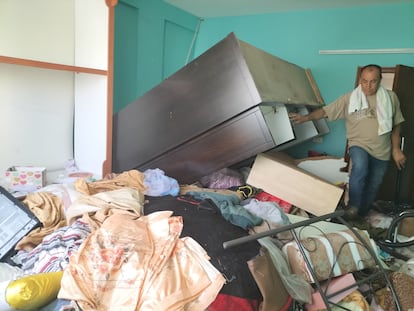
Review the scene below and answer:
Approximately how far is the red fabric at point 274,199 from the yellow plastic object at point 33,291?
152cm

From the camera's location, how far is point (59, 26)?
2.37 meters

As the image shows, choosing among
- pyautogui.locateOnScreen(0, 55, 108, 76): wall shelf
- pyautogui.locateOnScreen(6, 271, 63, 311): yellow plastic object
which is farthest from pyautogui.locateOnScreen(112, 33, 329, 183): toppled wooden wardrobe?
pyautogui.locateOnScreen(6, 271, 63, 311): yellow plastic object

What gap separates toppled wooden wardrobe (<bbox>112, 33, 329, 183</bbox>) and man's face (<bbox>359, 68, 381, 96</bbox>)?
18.5 inches

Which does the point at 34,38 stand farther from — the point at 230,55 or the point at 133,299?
the point at 133,299

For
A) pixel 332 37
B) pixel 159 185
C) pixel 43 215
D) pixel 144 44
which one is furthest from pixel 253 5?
pixel 43 215

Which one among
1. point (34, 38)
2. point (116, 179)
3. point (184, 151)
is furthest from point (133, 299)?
point (34, 38)

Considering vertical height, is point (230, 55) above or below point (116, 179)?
above

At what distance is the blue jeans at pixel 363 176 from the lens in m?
2.42

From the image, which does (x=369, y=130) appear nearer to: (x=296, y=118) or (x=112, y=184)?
(x=296, y=118)

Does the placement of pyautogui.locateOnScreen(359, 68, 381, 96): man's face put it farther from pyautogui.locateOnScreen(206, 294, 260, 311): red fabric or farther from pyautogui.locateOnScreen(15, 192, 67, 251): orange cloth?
pyautogui.locateOnScreen(15, 192, 67, 251): orange cloth

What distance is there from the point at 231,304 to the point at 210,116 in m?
1.26

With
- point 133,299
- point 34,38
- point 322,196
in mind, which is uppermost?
point 34,38

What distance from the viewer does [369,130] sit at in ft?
7.88

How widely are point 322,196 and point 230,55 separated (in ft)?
3.83
